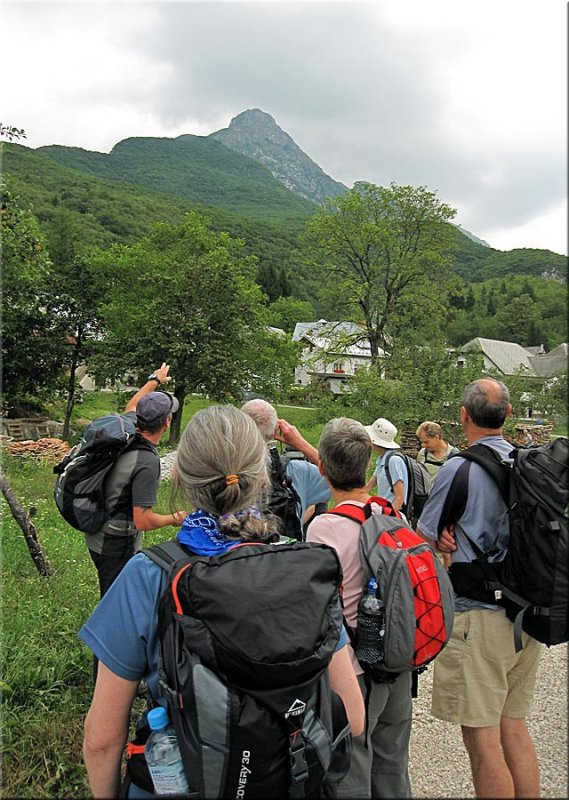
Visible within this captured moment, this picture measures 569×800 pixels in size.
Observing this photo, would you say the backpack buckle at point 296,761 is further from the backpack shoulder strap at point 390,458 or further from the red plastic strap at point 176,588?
the backpack shoulder strap at point 390,458

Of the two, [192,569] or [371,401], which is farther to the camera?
[371,401]

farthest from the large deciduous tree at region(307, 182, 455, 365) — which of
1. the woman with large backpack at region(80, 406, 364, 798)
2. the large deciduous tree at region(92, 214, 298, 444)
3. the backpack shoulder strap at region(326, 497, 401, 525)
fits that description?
the woman with large backpack at region(80, 406, 364, 798)

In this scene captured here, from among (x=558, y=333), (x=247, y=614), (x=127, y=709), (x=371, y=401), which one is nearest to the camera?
(x=247, y=614)

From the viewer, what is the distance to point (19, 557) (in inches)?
243

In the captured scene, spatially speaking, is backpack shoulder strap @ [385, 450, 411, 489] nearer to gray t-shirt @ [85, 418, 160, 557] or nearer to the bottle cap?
gray t-shirt @ [85, 418, 160, 557]

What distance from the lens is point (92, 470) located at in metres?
3.16

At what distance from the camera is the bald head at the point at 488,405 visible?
2830 mm

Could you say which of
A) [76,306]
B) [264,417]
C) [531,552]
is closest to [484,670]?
[531,552]

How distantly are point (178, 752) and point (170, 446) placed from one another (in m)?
23.4

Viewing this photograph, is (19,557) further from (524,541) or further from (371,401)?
(371,401)

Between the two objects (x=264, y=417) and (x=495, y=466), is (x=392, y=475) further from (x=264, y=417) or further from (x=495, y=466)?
(x=495, y=466)

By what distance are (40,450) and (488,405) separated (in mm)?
18074

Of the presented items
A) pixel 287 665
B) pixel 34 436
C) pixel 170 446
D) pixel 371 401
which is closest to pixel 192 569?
pixel 287 665

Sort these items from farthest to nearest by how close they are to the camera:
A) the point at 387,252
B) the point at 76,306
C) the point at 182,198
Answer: the point at 182,198, the point at 387,252, the point at 76,306
